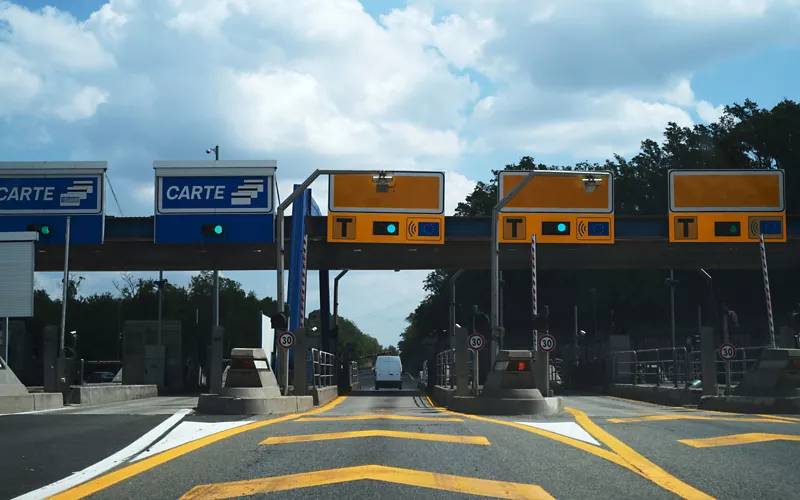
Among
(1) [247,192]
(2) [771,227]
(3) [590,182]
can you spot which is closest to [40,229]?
(1) [247,192]

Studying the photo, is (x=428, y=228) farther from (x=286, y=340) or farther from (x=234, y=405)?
(x=234, y=405)

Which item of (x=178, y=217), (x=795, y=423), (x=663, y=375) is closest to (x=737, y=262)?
(x=663, y=375)

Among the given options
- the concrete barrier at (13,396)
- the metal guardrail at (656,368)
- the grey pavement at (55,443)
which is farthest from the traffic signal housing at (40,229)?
the metal guardrail at (656,368)

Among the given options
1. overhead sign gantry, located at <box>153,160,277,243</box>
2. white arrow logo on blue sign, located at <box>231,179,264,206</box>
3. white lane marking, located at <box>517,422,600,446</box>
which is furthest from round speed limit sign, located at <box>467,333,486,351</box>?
white arrow logo on blue sign, located at <box>231,179,264,206</box>

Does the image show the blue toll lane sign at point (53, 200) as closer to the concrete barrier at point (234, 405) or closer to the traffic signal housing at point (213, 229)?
the traffic signal housing at point (213, 229)

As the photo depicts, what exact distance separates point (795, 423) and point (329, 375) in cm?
2314

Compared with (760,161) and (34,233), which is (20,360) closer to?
(34,233)

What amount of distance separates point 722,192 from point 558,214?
21.5 ft

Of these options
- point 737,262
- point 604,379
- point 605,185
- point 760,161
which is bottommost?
point 604,379

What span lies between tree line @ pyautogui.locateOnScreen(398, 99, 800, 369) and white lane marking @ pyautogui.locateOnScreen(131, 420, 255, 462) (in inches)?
1913

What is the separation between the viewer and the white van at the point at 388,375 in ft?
222

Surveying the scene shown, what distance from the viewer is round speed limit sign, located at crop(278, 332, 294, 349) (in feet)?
67.1

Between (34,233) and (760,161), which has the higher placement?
(760,161)

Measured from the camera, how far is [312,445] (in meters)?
9.59
